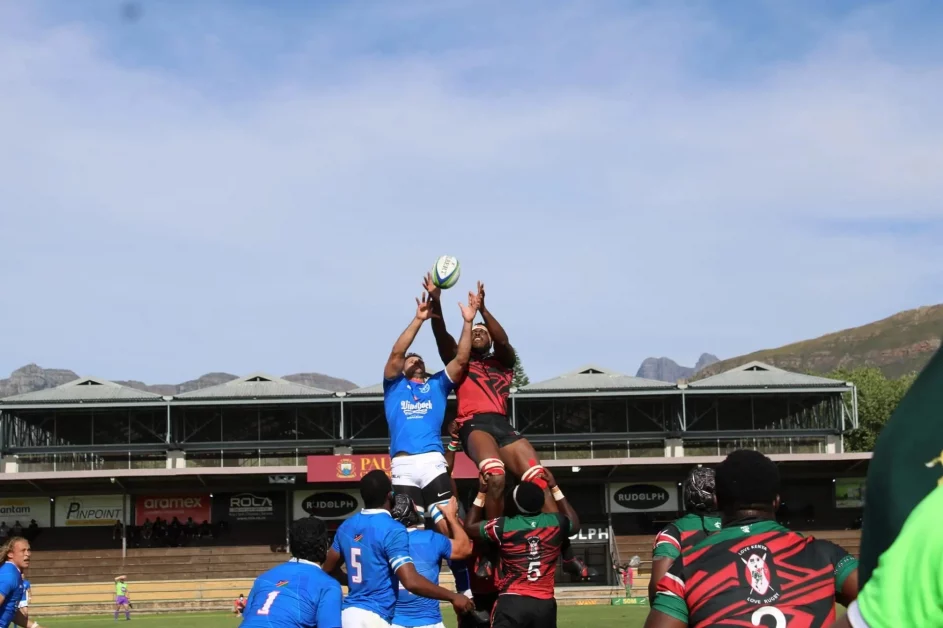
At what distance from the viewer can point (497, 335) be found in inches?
519

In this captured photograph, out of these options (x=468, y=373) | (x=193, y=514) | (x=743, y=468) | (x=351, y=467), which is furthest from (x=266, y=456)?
(x=743, y=468)

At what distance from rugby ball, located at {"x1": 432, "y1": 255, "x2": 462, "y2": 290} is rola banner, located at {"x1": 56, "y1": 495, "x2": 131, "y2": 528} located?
155 feet

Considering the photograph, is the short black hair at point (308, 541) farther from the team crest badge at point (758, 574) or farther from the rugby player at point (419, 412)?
the team crest badge at point (758, 574)

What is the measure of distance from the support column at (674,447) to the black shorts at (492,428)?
47164mm

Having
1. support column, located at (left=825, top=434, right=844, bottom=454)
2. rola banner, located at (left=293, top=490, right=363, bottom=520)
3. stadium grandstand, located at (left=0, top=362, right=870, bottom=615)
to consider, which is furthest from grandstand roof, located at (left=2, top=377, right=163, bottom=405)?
support column, located at (left=825, top=434, right=844, bottom=454)

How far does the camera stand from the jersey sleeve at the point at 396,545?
1007 centimetres

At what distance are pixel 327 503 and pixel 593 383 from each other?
52.9 feet

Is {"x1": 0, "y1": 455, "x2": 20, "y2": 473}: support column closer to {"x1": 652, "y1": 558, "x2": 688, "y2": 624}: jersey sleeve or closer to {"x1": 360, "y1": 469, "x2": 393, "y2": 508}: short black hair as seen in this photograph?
{"x1": 360, "y1": 469, "x2": 393, "y2": 508}: short black hair

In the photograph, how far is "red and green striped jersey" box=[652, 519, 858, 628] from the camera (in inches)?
182

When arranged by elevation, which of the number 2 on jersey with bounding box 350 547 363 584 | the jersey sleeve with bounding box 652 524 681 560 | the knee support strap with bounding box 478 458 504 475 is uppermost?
the knee support strap with bounding box 478 458 504 475

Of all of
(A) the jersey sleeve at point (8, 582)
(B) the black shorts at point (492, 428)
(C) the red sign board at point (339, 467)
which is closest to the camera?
(B) the black shorts at point (492, 428)

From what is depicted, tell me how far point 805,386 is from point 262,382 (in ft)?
98.6

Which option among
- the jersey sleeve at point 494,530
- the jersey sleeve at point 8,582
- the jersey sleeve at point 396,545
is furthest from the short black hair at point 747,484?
the jersey sleeve at point 8,582

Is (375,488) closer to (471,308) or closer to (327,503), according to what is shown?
(471,308)
